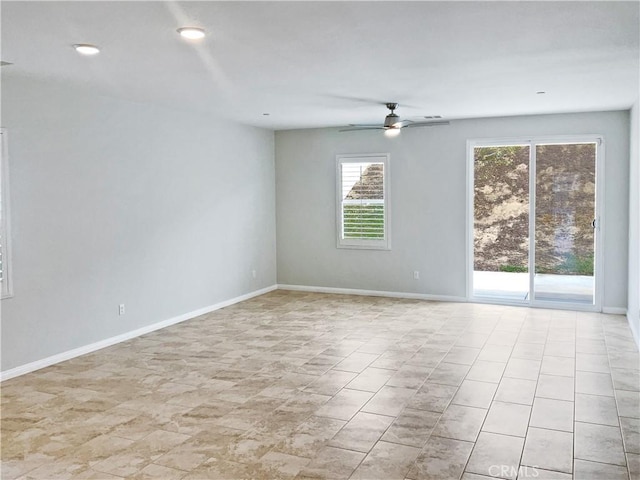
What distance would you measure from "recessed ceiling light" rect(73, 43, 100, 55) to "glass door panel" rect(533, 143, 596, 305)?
220 inches

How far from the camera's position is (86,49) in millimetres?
3756

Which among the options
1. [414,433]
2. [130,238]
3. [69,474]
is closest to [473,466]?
[414,433]

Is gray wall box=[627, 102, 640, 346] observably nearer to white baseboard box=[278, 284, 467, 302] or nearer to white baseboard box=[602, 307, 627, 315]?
white baseboard box=[602, 307, 627, 315]

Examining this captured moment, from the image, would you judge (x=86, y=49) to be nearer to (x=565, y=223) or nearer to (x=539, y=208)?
(x=539, y=208)

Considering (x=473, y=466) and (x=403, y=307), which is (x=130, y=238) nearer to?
(x=403, y=307)

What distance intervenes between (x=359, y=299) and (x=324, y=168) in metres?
2.05

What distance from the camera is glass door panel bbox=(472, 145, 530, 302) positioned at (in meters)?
7.45

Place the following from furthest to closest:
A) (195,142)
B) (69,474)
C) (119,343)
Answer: (195,142), (119,343), (69,474)

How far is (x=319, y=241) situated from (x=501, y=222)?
269 centimetres

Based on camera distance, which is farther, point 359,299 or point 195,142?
point 359,299

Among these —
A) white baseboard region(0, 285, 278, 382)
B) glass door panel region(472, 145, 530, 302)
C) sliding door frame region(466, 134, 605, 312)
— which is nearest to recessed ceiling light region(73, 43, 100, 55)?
white baseboard region(0, 285, 278, 382)

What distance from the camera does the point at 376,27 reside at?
3.28 metres

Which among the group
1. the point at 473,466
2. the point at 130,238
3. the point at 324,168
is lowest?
the point at 473,466

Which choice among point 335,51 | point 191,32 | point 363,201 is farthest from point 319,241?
point 191,32
